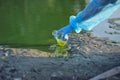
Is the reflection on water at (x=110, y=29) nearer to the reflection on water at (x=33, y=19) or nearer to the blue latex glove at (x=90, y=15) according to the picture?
the reflection on water at (x=33, y=19)

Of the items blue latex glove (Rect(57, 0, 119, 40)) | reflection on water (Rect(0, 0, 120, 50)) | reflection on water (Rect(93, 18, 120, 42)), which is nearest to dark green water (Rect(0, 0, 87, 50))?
reflection on water (Rect(0, 0, 120, 50))

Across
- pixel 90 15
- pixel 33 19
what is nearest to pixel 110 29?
pixel 33 19

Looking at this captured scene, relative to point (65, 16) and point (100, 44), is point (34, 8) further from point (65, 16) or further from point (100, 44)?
point (100, 44)

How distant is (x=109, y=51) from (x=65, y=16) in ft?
15.2

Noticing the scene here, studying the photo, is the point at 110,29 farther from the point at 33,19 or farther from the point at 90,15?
the point at 90,15

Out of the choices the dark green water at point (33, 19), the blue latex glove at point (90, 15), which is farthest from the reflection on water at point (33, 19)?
the blue latex glove at point (90, 15)

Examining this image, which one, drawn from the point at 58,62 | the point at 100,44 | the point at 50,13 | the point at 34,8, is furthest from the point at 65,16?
the point at 58,62

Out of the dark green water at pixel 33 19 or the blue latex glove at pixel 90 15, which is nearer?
the blue latex glove at pixel 90 15

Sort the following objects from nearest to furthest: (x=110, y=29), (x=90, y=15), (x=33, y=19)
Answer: (x=90, y=15) < (x=110, y=29) < (x=33, y=19)

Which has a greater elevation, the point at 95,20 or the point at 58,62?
the point at 95,20

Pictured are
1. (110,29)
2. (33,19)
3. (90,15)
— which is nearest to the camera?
(90,15)

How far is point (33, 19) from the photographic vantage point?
11.4 metres

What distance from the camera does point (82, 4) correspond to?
13.9m

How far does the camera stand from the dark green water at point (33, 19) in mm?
8953
